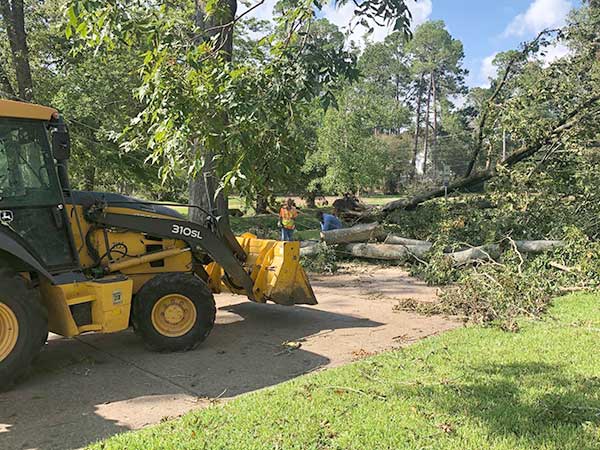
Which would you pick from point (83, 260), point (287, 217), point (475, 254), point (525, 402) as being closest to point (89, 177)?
point (287, 217)

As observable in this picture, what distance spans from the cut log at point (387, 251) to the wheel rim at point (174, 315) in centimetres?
703

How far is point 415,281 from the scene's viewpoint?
435 inches

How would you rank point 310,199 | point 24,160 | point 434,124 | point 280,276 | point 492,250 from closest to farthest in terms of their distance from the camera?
point 24,160 → point 280,276 → point 492,250 → point 310,199 → point 434,124

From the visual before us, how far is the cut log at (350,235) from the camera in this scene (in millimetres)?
13453

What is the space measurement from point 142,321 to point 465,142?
67.1 metres

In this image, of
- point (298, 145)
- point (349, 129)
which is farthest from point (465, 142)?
point (298, 145)

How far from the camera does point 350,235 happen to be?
1359 centimetres

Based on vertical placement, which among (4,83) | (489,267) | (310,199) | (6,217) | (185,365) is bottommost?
(185,365)

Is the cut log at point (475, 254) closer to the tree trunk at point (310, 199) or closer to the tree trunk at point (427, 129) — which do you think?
the tree trunk at point (310, 199)

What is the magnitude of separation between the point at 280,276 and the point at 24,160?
11.0ft

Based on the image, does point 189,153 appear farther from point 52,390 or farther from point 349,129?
point 349,129

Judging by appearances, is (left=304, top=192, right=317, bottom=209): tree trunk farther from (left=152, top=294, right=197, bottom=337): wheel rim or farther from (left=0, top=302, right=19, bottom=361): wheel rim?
(left=0, top=302, right=19, bottom=361): wheel rim

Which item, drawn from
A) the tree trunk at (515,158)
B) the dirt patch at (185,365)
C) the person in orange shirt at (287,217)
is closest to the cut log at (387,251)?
the person in orange shirt at (287,217)

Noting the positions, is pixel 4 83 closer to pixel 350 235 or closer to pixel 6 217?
pixel 350 235
